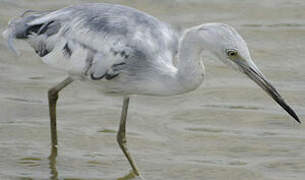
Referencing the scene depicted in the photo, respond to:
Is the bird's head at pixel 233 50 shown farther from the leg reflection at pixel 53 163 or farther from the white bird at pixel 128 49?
the leg reflection at pixel 53 163

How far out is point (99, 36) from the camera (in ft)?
23.0

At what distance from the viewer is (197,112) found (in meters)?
8.30

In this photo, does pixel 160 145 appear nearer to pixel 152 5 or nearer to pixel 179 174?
pixel 179 174

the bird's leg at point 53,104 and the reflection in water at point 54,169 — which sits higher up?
the bird's leg at point 53,104

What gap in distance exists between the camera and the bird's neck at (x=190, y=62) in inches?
259

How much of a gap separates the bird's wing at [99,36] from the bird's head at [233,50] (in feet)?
1.69

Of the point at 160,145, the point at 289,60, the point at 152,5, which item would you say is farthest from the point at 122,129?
the point at 152,5

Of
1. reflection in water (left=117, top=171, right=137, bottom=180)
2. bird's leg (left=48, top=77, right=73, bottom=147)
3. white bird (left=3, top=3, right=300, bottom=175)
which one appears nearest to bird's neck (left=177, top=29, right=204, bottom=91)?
white bird (left=3, top=3, right=300, bottom=175)

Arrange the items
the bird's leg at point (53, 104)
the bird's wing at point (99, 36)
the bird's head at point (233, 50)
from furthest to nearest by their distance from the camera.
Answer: the bird's leg at point (53, 104)
the bird's wing at point (99, 36)
the bird's head at point (233, 50)

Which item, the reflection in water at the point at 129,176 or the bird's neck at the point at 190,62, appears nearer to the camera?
the bird's neck at the point at 190,62

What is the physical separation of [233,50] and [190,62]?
341 millimetres

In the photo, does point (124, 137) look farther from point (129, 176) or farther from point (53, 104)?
point (53, 104)

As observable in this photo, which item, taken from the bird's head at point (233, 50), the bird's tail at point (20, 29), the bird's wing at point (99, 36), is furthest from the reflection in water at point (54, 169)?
the bird's head at point (233, 50)

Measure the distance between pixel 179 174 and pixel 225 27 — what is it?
4.68 ft
